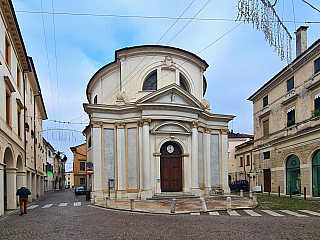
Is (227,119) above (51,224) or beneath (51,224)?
above

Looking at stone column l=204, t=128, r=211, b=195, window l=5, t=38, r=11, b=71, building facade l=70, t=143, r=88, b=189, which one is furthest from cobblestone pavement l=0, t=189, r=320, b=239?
building facade l=70, t=143, r=88, b=189

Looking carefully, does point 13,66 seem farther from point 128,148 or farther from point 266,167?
point 266,167

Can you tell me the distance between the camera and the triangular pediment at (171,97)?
21.5 metres

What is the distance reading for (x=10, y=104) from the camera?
15258 millimetres

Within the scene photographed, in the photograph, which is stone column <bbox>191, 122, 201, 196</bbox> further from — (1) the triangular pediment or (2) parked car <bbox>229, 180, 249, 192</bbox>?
(2) parked car <bbox>229, 180, 249, 192</bbox>

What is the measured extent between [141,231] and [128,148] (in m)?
13.0

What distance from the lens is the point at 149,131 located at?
21438 millimetres

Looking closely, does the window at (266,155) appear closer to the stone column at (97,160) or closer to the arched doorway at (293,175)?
the arched doorway at (293,175)

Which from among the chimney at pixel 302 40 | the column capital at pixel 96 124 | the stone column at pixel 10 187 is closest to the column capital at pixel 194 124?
the column capital at pixel 96 124

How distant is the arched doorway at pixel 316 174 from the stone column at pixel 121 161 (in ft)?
42.2

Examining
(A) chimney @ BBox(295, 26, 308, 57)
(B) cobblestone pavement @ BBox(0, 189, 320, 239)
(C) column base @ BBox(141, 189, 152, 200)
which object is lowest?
(C) column base @ BBox(141, 189, 152, 200)

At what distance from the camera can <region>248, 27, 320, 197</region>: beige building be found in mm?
20509

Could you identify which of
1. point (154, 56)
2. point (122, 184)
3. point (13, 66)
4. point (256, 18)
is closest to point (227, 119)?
point (154, 56)

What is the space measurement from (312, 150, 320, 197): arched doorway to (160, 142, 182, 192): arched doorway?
29.7 ft
